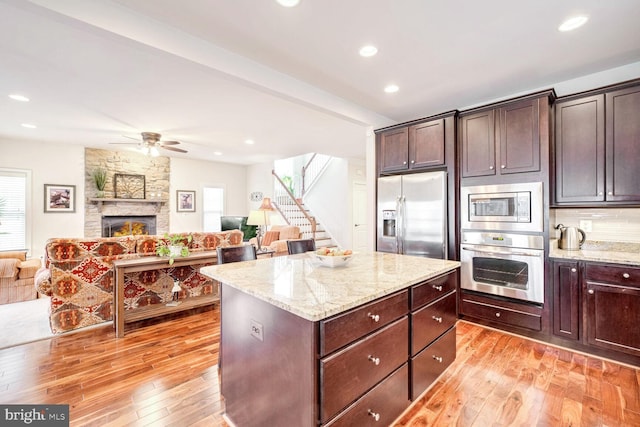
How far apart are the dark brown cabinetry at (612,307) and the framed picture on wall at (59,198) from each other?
8.59 metres

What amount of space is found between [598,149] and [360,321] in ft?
9.59

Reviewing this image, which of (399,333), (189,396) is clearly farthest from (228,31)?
(189,396)

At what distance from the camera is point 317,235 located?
7.84 meters

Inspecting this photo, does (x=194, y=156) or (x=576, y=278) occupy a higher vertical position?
(x=194, y=156)

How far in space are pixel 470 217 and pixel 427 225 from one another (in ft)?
1.52

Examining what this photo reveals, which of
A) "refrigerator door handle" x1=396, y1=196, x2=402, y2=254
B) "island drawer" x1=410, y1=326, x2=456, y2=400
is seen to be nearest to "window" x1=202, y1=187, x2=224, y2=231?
"refrigerator door handle" x1=396, y1=196, x2=402, y2=254

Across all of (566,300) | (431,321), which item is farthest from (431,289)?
(566,300)

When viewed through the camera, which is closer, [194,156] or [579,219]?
[579,219]

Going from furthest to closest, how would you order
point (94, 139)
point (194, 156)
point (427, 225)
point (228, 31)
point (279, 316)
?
point (194, 156) < point (94, 139) < point (427, 225) < point (228, 31) < point (279, 316)

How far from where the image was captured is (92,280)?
10.3 feet

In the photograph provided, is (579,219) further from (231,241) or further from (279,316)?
(231,241)

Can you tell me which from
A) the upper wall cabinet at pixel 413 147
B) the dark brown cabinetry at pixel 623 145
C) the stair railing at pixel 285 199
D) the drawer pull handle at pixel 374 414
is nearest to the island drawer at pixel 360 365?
the drawer pull handle at pixel 374 414

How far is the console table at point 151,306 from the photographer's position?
2.97 metres

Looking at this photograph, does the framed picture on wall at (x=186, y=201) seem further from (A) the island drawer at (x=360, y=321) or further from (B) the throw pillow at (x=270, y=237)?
(A) the island drawer at (x=360, y=321)
